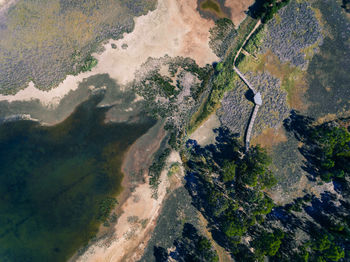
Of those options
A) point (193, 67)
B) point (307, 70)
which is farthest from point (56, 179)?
point (307, 70)

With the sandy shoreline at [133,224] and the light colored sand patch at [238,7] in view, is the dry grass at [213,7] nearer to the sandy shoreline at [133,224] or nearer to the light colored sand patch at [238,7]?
the light colored sand patch at [238,7]

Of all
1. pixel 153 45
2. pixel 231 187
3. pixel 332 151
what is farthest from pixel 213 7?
pixel 231 187

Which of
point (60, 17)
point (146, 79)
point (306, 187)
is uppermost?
point (60, 17)

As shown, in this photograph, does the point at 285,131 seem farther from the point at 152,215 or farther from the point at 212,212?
the point at 152,215

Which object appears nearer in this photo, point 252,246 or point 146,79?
point 252,246

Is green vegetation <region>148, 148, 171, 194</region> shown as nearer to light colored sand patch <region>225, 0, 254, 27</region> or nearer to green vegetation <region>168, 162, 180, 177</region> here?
green vegetation <region>168, 162, 180, 177</region>

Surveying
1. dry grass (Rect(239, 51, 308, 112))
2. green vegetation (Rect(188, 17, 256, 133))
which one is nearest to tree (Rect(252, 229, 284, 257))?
green vegetation (Rect(188, 17, 256, 133))
